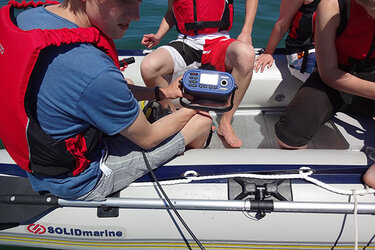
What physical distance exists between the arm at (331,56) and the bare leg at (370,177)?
40cm

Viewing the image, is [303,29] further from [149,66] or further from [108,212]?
[108,212]

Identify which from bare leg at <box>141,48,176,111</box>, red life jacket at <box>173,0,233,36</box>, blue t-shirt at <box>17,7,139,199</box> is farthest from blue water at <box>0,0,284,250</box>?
blue t-shirt at <box>17,7,139,199</box>

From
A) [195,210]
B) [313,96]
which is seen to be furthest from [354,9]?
[195,210]

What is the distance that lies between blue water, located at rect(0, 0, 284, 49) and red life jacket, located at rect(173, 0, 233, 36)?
1.68 meters

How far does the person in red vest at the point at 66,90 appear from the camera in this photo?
2.93ft

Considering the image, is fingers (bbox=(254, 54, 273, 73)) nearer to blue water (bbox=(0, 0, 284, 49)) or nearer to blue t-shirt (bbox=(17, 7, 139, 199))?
blue t-shirt (bbox=(17, 7, 139, 199))

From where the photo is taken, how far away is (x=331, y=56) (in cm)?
150

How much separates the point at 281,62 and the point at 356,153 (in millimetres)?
907

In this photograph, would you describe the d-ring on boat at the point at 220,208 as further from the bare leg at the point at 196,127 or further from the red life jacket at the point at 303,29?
the red life jacket at the point at 303,29

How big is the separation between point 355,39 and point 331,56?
139 mm

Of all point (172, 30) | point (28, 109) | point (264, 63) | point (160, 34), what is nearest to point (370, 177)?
point (264, 63)

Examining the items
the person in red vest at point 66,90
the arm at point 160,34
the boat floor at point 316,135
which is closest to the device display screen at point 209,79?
the person in red vest at point 66,90

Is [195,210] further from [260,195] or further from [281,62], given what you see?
[281,62]

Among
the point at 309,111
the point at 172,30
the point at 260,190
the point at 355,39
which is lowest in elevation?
the point at 172,30
